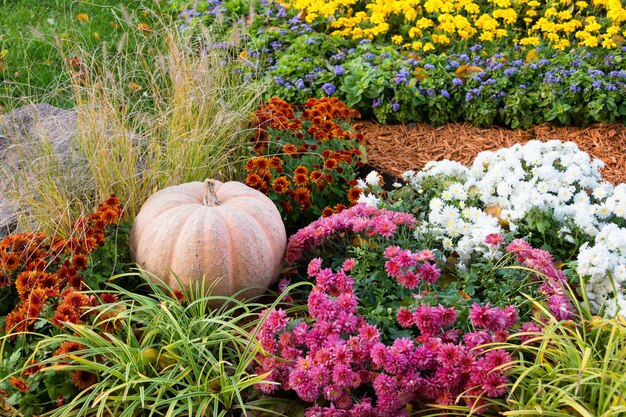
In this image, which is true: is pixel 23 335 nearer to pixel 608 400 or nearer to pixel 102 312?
pixel 102 312

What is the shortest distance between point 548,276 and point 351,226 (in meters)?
0.93

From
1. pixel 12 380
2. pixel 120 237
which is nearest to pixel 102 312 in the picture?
pixel 12 380

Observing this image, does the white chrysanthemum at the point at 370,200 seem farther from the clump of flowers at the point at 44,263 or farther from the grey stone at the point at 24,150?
the grey stone at the point at 24,150

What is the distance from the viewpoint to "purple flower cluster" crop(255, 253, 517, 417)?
2479 millimetres

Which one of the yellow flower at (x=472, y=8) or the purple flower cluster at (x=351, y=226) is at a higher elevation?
the yellow flower at (x=472, y=8)

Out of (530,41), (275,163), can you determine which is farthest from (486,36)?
(275,163)

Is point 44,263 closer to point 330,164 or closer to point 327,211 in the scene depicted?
point 327,211

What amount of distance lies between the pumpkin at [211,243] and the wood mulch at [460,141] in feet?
5.38

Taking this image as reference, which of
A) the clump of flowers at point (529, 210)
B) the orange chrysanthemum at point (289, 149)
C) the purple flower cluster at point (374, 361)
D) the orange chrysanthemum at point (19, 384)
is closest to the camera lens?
the purple flower cluster at point (374, 361)

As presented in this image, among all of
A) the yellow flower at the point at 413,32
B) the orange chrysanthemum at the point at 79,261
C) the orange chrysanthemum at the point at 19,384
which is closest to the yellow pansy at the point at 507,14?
the yellow flower at the point at 413,32

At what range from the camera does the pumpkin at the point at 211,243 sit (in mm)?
3178

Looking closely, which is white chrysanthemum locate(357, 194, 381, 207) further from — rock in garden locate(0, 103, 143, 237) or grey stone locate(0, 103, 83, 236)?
grey stone locate(0, 103, 83, 236)

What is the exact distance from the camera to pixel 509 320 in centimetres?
264

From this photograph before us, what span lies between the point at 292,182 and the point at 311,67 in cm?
174
